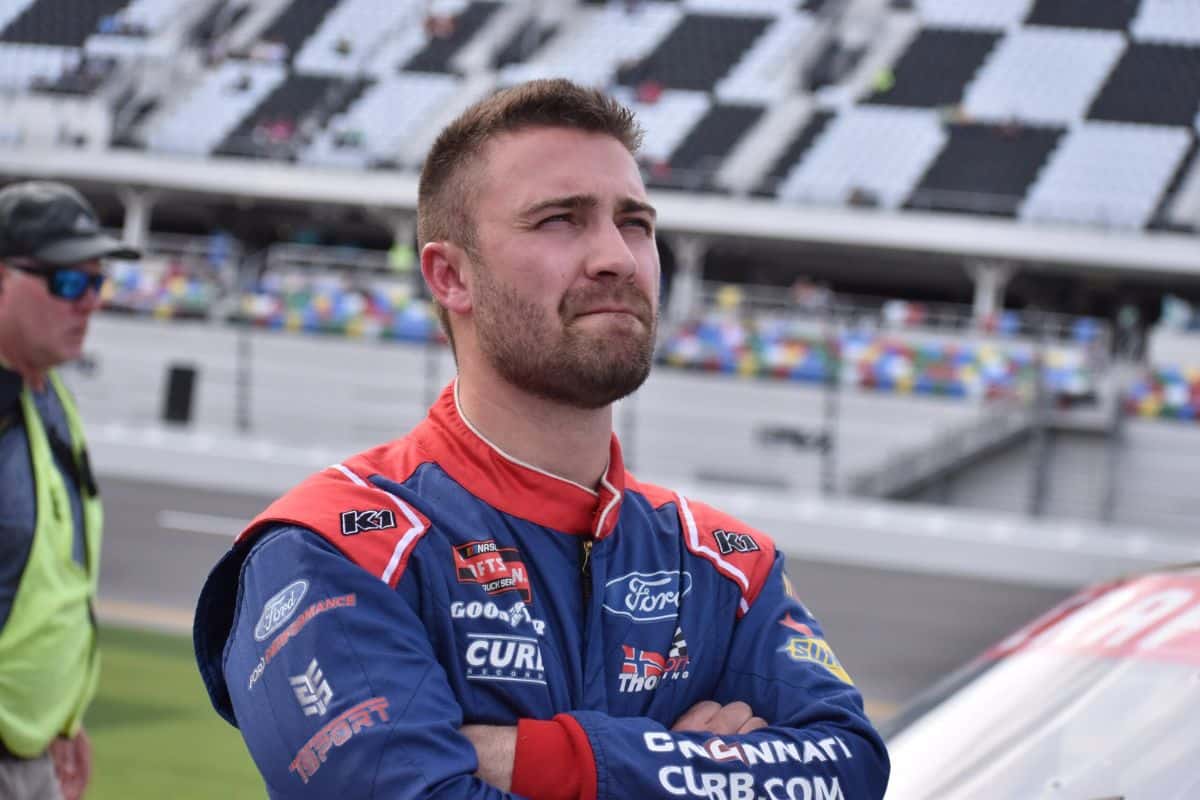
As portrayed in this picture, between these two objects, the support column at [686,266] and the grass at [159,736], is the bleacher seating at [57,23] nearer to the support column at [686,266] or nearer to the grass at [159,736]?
the support column at [686,266]

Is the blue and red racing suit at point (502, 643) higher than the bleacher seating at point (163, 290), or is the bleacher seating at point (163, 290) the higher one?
the blue and red racing suit at point (502, 643)

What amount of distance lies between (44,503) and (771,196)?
26460 millimetres

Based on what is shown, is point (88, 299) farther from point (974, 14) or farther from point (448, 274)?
point (974, 14)

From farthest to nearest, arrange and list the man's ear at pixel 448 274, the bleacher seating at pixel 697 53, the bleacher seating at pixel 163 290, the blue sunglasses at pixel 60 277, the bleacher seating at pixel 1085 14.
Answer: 1. the bleacher seating at pixel 697 53
2. the bleacher seating at pixel 1085 14
3. the bleacher seating at pixel 163 290
4. the blue sunglasses at pixel 60 277
5. the man's ear at pixel 448 274

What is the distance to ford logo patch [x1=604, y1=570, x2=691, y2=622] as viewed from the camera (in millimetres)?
1712

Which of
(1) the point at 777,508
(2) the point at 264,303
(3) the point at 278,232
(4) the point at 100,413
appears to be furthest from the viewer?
(3) the point at 278,232

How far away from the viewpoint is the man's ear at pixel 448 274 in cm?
179

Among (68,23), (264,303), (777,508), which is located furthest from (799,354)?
(68,23)

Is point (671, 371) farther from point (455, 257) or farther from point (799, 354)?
point (455, 257)

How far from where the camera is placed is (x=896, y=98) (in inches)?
1243

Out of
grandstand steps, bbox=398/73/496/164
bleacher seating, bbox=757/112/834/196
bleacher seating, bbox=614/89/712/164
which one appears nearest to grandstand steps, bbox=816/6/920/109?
bleacher seating, bbox=757/112/834/196

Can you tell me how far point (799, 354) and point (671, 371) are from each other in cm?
162

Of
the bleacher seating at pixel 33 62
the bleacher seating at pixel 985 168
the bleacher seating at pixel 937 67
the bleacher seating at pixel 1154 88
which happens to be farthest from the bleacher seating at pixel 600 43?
the bleacher seating at pixel 33 62

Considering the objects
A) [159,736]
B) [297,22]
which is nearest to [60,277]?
[159,736]
